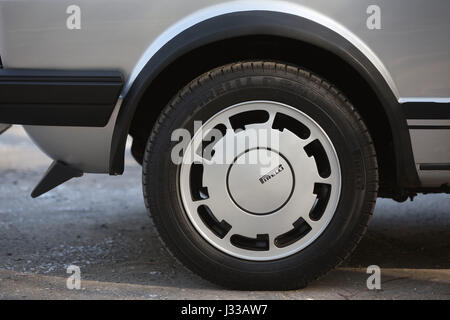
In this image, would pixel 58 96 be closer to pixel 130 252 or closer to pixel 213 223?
pixel 213 223

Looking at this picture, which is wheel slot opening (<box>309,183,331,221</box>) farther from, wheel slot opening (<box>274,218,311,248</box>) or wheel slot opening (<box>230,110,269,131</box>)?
wheel slot opening (<box>230,110,269,131</box>)

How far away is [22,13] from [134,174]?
3.23m

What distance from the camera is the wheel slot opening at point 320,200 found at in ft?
9.62

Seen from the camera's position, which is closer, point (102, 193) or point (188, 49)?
point (188, 49)

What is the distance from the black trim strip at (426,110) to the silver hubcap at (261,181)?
13.7 inches

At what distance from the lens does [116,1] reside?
288 centimetres

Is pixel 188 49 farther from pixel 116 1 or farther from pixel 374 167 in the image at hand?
pixel 374 167

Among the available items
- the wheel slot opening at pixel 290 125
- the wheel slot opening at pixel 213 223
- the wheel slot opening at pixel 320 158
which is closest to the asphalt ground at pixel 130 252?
the wheel slot opening at pixel 213 223

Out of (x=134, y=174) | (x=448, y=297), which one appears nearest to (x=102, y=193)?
(x=134, y=174)

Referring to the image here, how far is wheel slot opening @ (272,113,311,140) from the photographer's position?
2.96 m

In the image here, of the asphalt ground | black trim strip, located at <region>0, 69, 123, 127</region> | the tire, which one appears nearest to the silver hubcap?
the tire

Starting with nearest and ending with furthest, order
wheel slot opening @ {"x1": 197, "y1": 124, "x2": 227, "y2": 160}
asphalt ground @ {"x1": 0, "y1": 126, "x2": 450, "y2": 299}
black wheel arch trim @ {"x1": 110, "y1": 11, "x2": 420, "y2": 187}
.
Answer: black wheel arch trim @ {"x1": 110, "y1": 11, "x2": 420, "y2": 187} → wheel slot opening @ {"x1": 197, "y1": 124, "x2": 227, "y2": 160} → asphalt ground @ {"x1": 0, "y1": 126, "x2": 450, "y2": 299}

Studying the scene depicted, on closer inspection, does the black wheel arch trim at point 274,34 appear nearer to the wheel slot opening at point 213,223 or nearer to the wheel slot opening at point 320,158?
the wheel slot opening at point 320,158
